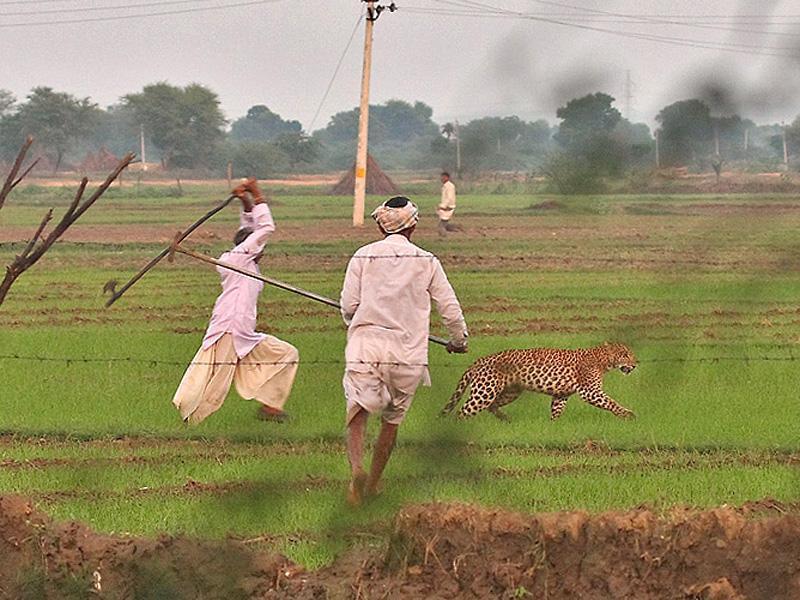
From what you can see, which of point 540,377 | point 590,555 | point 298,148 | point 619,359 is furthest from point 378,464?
point 298,148

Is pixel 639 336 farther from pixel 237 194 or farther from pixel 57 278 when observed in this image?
pixel 57 278

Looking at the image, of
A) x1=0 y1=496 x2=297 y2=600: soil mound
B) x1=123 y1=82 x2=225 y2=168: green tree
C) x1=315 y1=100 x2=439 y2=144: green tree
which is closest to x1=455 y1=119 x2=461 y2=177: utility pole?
x1=315 y1=100 x2=439 y2=144: green tree

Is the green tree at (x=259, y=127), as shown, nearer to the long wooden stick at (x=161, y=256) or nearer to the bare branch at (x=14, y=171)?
the long wooden stick at (x=161, y=256)

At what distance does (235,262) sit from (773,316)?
7.03 m

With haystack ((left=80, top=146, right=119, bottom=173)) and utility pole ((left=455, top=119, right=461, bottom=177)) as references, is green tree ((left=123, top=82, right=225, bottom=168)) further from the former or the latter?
utility pole ((left=455, top=119, right=461, bottom=177))

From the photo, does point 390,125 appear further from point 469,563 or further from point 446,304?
point 469,563

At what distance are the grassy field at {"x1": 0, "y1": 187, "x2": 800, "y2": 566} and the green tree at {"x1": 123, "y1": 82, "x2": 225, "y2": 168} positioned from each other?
849 cm

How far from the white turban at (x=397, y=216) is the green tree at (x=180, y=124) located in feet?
57.4

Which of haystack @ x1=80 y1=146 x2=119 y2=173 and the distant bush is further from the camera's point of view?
haystack @ x1=80 y1=146 x2=119 y2=173

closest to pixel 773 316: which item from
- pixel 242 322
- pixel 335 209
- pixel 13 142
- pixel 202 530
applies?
pixel 242 322

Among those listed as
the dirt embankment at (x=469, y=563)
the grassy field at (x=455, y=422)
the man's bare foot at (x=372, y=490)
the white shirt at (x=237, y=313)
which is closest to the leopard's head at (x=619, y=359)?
the grassy field at (x=455, y=422)

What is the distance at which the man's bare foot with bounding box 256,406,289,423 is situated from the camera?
8562mm

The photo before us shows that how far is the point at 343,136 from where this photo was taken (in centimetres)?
1434

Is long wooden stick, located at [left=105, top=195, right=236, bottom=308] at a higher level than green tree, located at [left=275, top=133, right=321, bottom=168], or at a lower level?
lower
